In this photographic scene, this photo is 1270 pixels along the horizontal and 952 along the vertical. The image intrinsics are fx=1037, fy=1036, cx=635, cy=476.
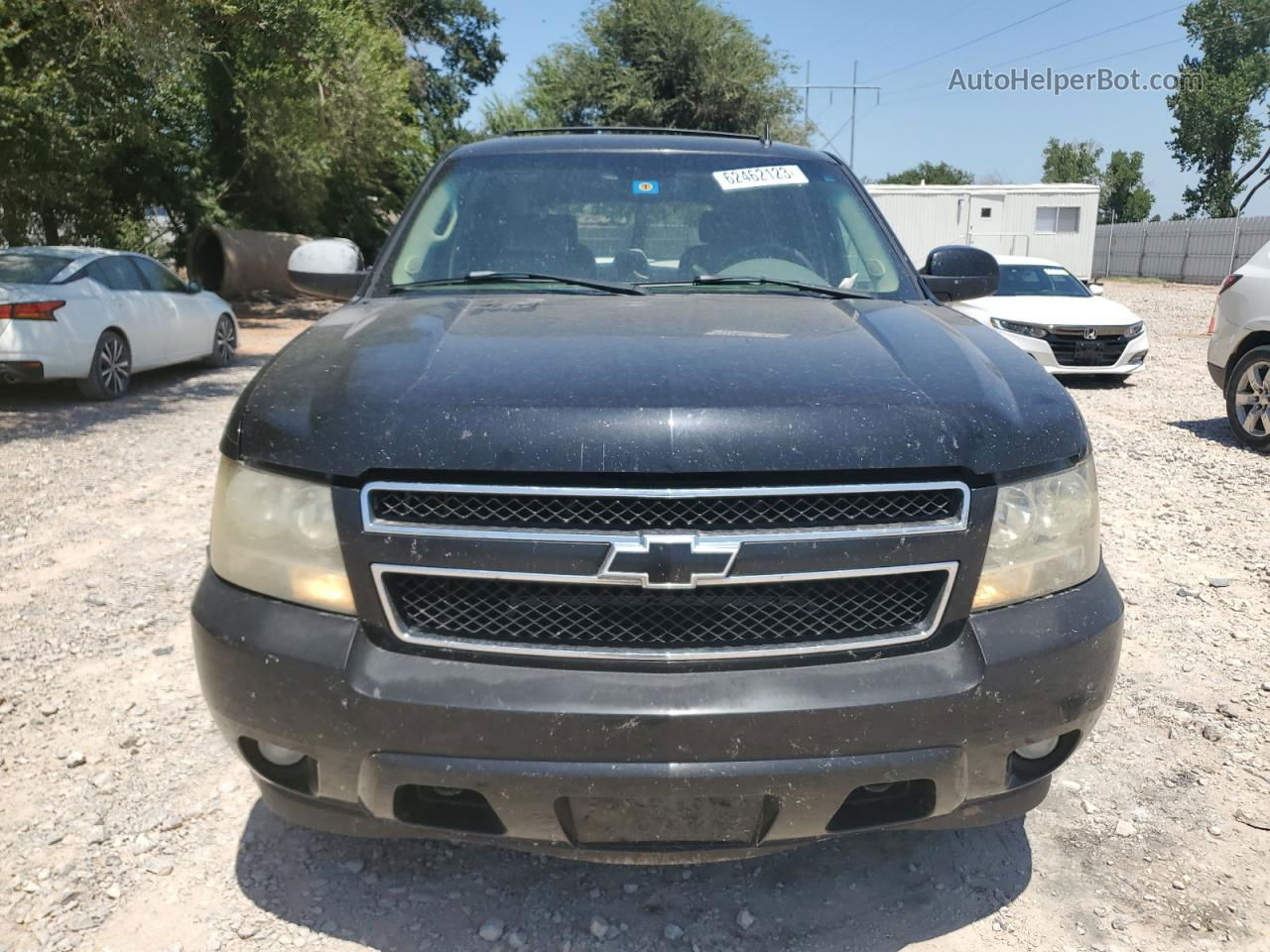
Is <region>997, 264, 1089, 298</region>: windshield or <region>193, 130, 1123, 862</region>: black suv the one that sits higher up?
<region>193, 130, 1123, 862</region>: black suv

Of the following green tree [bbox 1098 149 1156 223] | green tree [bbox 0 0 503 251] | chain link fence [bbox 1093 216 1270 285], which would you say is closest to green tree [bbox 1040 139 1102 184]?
green tree [bbox 1098 149 1156 223]

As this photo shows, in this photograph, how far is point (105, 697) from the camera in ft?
12.0

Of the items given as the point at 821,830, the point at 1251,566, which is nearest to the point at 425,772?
the point at 821,830

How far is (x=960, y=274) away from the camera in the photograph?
382cm

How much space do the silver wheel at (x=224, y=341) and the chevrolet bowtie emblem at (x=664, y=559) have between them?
12166mm

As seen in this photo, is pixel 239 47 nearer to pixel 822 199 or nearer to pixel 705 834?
pixel 822 199

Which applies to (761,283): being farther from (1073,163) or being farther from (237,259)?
(1073,163)

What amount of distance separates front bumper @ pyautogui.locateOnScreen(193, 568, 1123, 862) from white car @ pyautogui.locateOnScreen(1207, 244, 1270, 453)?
23.6ft

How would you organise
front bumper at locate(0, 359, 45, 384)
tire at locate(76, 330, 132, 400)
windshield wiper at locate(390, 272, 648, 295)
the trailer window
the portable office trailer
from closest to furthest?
windshield wiper at locate(390, 272, 648, 295), front bumper at locate(0, 359, 45, 384), tire at locate(76, 330, 132, 400), the portable office trailer, the trailer window

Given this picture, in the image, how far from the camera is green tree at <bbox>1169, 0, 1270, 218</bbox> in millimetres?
50062

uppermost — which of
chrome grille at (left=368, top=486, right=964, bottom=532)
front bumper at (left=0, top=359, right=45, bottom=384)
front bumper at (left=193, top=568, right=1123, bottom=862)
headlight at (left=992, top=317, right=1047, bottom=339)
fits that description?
chrome grille at (left=368, top=486, right=964, bottom=532)

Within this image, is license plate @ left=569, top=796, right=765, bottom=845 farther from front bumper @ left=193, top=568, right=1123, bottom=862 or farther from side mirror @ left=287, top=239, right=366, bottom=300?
side mirror @ left=287, top=239, right=366, bottom=300

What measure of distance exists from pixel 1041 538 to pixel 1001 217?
27.5 meters

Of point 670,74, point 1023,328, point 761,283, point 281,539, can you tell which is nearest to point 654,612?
point 281,539
